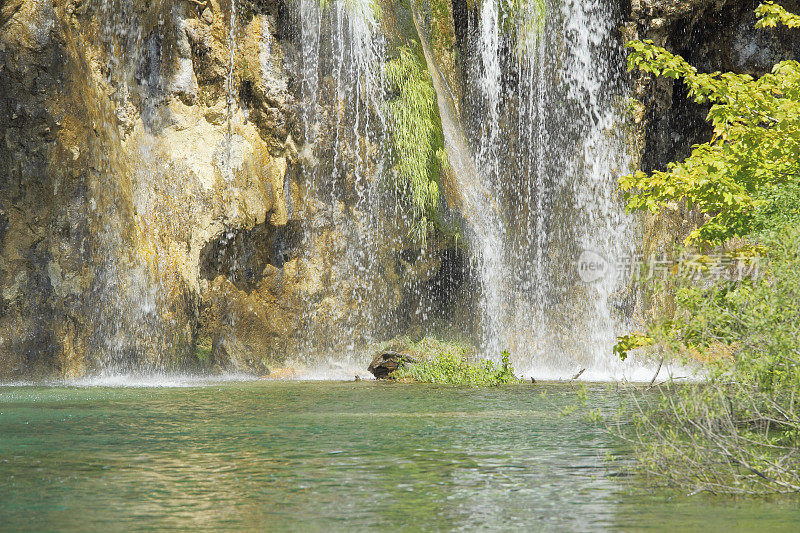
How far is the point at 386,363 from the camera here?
2112 cm

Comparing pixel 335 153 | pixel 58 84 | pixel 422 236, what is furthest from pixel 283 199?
pixel 58 84

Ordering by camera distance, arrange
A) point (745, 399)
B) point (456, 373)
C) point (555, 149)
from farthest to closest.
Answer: point (555, 149) → point (456, 373) → point (745, 399)

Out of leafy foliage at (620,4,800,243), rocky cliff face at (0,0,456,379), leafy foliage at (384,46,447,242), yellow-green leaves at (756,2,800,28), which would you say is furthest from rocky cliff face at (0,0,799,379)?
leafy foliage at (620,4,800,243)

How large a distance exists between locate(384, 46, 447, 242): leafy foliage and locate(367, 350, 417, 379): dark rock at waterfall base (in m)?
5.32

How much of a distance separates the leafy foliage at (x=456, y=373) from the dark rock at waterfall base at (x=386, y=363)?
8.2 inches

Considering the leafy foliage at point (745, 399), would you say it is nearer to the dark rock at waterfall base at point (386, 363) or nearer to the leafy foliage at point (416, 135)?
the dark rock at waterfall base at point (386, 363)

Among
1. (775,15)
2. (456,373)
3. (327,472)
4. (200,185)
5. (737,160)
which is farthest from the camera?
(200,185)

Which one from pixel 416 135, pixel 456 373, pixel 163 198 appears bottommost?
pixel 456 373

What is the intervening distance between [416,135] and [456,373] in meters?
8.05

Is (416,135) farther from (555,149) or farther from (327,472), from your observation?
(327,472)

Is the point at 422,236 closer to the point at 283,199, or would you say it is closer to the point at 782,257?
the point at 283,199

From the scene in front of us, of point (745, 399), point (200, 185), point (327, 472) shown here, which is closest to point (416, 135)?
point (200, 185)

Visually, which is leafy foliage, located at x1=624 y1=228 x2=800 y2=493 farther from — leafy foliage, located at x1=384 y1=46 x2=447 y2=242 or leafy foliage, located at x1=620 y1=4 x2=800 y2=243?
leafy foliage, located at x1=384 y1=46 x2=447 y2=242

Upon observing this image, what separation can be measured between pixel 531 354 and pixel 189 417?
15894 millimetres
